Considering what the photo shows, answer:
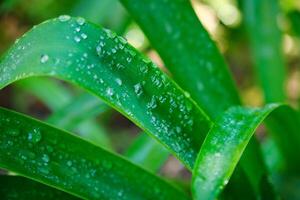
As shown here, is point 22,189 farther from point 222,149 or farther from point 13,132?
point 222,149

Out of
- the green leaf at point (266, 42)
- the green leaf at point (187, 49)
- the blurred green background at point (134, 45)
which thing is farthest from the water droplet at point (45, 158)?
the blurred green background at point (134, 45)

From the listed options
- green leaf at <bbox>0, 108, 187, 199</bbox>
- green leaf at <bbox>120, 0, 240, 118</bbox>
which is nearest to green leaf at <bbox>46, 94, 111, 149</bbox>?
green leaf at <bbox>120, 0, 240, 118</bbox>

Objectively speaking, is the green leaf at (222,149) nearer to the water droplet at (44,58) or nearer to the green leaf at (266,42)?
the water droplet at (44,58)

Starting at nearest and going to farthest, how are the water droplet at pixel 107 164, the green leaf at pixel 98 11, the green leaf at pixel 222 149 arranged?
the green leaf at pixel 222 149 < the water droplet at pixel 107 164 < the green leaf at pixel 98 11

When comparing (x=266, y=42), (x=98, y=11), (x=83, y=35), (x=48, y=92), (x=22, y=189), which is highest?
(x=98, y=11)

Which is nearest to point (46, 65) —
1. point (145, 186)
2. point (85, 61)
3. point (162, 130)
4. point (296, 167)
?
point (85, 61)

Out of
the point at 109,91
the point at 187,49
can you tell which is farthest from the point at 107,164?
the point at 187,49
